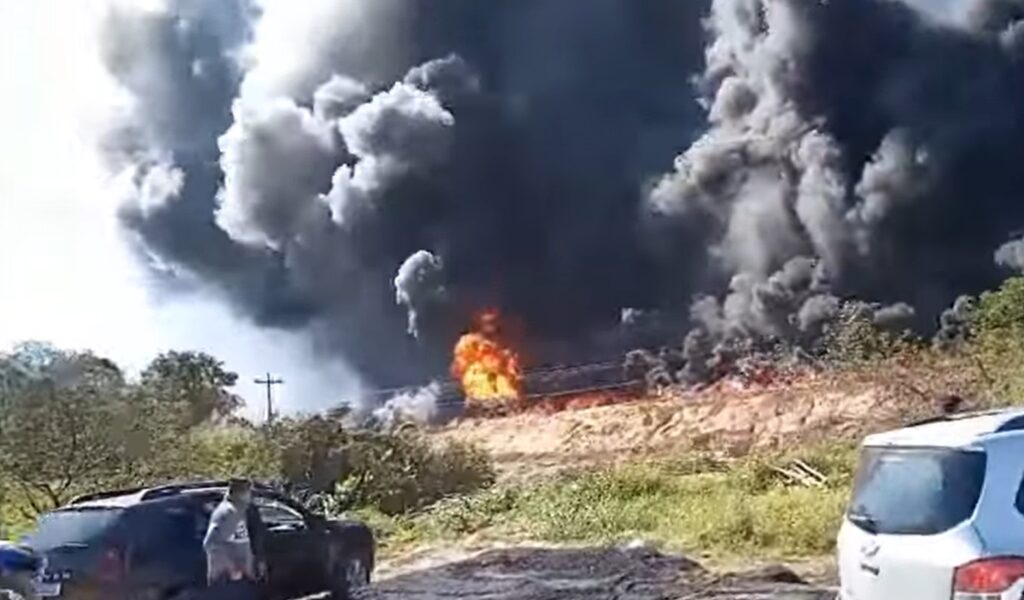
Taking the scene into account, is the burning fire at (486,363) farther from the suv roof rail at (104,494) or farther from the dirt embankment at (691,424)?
the suv roof rail at (104,494)

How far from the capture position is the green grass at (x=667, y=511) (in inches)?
310

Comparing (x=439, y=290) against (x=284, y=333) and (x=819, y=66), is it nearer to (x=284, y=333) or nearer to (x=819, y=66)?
(x=284, y=333)

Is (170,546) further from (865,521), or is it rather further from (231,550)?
(865,521)

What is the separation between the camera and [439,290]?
8.55 m

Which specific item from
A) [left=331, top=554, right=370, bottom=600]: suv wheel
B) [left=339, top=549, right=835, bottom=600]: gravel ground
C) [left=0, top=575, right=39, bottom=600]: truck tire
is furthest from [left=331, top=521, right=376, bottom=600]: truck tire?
[left=0, top=575, right=39, bottom=600]: truck tire

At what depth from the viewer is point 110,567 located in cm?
765

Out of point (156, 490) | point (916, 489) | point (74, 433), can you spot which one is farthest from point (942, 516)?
point (74, 433)

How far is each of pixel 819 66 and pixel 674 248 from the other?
118 centimetres

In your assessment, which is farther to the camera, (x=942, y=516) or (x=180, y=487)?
(x=180, y=487)

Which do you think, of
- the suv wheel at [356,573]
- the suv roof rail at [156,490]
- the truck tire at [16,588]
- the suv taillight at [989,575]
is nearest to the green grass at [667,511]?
the suv wheel at [356,573]

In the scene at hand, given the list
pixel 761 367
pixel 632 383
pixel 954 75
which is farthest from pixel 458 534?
pixel 954 75

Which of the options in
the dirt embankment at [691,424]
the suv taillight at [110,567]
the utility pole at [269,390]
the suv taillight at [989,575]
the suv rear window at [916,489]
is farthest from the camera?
the utility pole at [269,390]

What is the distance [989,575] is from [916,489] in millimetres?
434

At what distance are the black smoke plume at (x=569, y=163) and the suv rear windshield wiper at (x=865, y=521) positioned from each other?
10.4 feet
